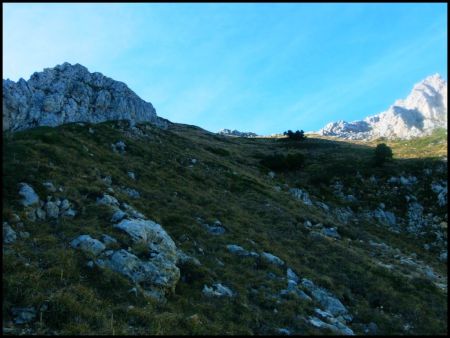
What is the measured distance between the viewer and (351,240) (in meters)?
28.2

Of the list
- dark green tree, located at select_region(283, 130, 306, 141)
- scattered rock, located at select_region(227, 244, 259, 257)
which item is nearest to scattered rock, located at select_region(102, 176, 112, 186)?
scattered rock, located at select_region(227, 244, 259, 257)

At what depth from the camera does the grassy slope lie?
12.9m

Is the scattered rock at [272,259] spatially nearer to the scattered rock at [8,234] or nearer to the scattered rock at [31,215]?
the scattered rock at [31,215]

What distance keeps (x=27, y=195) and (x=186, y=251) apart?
753 cm

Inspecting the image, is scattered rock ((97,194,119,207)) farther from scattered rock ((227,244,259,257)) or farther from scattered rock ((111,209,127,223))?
scattered rock ((227,244,259,257))

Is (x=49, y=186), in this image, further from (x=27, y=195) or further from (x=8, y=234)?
(x=8, y=234)

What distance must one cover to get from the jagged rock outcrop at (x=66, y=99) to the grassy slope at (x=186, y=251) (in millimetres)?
16531

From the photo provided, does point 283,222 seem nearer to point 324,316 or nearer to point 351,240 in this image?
point 351,240

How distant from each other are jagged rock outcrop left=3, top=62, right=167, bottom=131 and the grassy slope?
1653 centimetres

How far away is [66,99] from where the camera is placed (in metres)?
58.4

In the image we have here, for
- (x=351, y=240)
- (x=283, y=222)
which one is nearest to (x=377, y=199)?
(x=351, y=240)

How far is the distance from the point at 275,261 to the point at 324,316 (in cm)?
431

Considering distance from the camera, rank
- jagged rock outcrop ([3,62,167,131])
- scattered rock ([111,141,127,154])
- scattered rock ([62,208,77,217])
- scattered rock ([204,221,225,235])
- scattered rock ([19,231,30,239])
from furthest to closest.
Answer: jagged rock outcrop ([3,62,167,131])
scattered rock ([111,141,127,154])
scattered rock ([204,221,225,235])
scattered rock ([62,208,77,217])
scattered rock ([19,231,30,239])

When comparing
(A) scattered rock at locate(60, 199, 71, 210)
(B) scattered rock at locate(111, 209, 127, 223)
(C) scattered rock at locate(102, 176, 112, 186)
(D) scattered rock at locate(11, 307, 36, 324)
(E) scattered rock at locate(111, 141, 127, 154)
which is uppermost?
(E) scattered rock at locate(111, 141, 127, 154)
